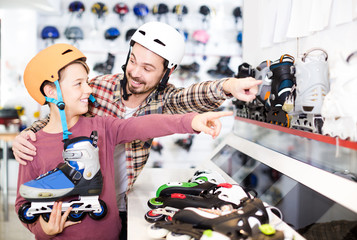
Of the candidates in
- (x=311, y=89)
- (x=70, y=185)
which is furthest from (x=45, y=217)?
(x=311, y=89)

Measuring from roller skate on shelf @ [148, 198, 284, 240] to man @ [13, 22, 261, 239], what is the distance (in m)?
0.66

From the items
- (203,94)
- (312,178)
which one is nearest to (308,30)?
(203,94)

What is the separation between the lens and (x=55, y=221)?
120 centimetres

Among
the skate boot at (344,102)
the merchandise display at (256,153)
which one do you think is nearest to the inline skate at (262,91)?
the merchandise display at (256,153)

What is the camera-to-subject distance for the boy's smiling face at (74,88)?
130cm

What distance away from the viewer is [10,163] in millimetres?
4383

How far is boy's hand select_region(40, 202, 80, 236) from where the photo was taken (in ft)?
3.94

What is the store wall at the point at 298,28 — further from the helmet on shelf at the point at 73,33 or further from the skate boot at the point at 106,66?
the helmet on shelf at the point at 73,33

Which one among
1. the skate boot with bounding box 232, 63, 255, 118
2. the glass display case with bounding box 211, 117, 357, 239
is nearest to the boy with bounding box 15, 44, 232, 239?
the glass display case with bounding box 211, 117, 357, 239

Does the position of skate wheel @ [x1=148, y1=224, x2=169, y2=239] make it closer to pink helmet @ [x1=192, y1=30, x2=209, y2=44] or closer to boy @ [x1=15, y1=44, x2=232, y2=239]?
boy @ [x1=15, y1=44, x2=232, y2=239]

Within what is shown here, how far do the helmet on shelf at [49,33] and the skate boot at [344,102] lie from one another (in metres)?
3.97

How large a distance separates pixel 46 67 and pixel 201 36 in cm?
353

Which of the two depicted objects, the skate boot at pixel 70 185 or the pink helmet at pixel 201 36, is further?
the pink helmet at pixel 201 36

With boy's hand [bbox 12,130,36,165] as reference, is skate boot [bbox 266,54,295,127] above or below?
above
